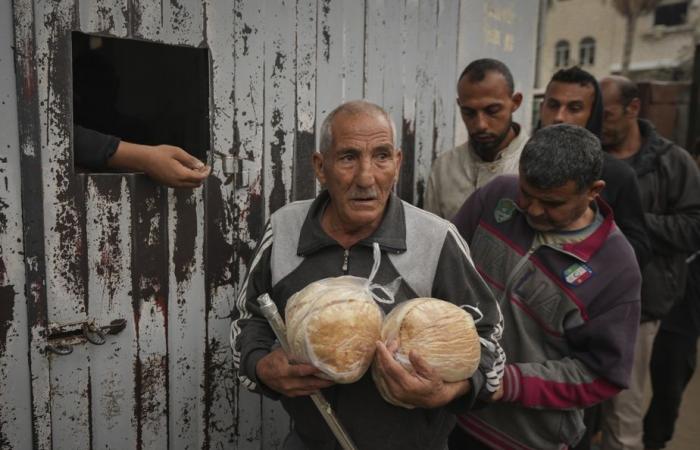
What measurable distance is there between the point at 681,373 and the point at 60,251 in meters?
3.78

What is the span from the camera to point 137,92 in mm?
3029

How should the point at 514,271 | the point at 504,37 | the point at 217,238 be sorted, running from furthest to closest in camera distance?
the point at 504,37 < the point at 217,238 < the point at 514,271

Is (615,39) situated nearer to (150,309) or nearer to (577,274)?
(577,274)

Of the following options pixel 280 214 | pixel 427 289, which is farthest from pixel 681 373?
pixel 280 214

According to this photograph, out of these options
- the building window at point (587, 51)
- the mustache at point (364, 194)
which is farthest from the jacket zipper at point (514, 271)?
the building window at point (587, 51)

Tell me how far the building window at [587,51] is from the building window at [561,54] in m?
0.78

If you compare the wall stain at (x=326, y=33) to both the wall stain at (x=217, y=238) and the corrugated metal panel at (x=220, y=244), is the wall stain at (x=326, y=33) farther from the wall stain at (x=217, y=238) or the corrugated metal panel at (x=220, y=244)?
the wall stain at (x=217, y=238)

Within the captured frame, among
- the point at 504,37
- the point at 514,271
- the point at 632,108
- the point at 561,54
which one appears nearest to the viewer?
the point at 514,271

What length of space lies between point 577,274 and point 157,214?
Answer: 1661 mm

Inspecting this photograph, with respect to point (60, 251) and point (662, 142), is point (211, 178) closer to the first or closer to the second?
point (60, 251)

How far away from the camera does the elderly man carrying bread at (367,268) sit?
5.37 ft

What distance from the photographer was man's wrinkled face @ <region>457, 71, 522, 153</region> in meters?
2.70

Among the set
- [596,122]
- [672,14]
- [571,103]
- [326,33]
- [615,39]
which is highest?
[672,14]

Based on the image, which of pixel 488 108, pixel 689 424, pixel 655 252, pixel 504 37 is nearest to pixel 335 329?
pixel 488 108
